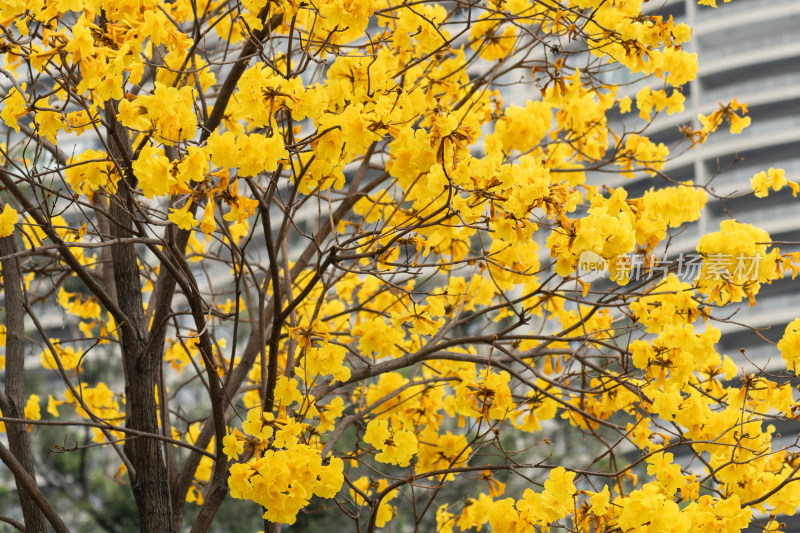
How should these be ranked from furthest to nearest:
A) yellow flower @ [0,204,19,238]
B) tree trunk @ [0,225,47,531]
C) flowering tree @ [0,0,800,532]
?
tree trunk @ [0,225,47,531], yellow flower @ [0,204,19,238], flowering tree @ [0,0,800,532]

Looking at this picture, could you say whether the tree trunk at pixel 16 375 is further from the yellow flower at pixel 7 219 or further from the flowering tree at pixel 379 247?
the yellow flower at pixel 7 219

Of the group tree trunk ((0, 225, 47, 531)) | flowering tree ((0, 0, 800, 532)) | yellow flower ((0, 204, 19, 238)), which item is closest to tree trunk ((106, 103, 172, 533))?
flowering tree ((0, 0, 800, 532))

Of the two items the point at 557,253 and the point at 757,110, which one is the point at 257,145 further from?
the point at 757,110

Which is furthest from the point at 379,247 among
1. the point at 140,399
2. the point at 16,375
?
the point at 16,375

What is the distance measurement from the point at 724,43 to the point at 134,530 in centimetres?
2300

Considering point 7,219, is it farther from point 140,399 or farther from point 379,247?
point 379,247

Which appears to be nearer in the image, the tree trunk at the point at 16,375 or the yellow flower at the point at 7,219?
the yellow flower at the point at 7,219

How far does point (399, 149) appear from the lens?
2.26m

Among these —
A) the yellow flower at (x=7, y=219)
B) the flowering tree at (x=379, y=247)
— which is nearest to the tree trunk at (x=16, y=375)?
the flowering tree at (x=379, y=247)

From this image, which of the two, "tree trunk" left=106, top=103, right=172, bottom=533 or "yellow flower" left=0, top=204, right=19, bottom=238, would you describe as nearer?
"yellow flower" left=0, top=204, right=19, bottom=238

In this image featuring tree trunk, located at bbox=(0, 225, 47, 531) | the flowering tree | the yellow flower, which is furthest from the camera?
tree trunk, located at bbox=(0, 225, 47, 531)

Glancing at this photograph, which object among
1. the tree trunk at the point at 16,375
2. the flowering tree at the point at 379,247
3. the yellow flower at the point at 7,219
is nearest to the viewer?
the flowering tree at the point at 379,247

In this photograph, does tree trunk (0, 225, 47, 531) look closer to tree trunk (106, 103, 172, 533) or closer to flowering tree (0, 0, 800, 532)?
flowering tree (0, 0, 800, 532)

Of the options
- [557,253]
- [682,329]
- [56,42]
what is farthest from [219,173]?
[682,329]
